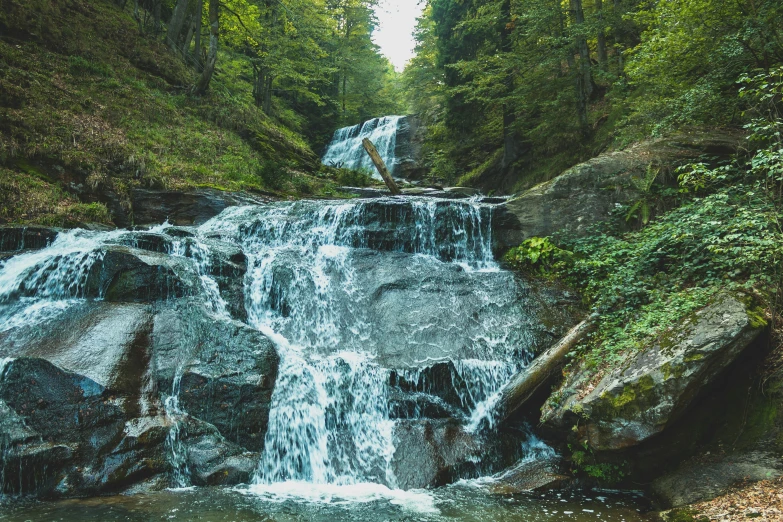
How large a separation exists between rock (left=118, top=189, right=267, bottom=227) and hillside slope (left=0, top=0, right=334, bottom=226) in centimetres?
27

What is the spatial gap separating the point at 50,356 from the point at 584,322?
760cm

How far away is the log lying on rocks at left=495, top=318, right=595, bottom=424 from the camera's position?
627cm

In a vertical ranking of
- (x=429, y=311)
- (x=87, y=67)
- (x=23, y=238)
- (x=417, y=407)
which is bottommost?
(x=417, y=407)

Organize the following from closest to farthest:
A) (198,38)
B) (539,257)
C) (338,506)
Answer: (338,506) → (539,257) → (198,38)

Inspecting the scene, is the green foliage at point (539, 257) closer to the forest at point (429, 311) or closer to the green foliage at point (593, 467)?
the forest at point (429, 311)

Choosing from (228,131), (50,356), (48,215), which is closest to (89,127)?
(48,215)

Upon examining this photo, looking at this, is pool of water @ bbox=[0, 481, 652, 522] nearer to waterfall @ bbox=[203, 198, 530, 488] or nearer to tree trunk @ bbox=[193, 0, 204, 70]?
waterfall @ bbox=[203, 198, 530, 488]

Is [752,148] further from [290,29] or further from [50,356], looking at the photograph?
[290,29]

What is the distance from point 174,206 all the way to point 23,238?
12.9 feet

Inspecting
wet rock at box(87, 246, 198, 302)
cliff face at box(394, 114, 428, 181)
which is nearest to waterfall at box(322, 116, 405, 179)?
cliff face at box(394, 114, 428, 181)

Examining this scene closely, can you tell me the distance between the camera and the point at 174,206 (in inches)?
466

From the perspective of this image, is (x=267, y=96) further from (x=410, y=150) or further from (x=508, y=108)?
(x=508, y=108)

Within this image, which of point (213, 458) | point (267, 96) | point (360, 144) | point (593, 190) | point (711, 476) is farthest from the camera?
point (360, 144)

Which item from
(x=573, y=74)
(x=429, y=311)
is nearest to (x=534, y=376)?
(x=429, y=311)
